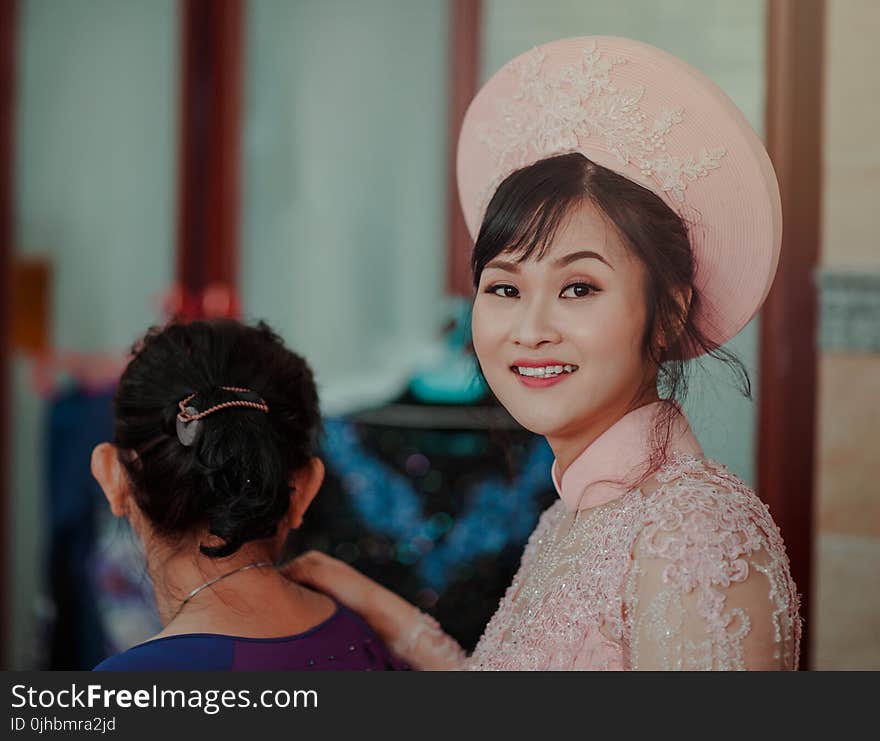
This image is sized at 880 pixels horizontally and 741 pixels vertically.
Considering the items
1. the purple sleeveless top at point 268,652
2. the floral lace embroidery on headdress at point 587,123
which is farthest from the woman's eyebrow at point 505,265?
the purple sleeveless top at point 268,652

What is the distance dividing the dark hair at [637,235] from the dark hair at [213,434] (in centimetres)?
33

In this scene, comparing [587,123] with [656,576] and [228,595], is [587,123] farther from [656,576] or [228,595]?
[228,595]

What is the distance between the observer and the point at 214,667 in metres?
1.10

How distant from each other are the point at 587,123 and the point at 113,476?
0.68 meters

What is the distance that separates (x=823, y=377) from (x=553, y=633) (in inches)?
56.5

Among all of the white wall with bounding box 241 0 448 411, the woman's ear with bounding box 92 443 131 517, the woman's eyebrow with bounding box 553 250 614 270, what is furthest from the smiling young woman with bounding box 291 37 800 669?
the white wall with bounding box 241 0 448 411

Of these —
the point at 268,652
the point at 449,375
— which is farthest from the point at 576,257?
the point at 449,375

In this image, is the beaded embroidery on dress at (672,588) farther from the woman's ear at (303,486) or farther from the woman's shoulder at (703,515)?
the woman's ear at (303,486)

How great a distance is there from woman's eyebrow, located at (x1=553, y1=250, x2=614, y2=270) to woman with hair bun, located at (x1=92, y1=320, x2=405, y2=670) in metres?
0.40

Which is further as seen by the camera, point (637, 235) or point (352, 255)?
point (352, 255)

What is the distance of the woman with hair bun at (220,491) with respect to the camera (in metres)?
1.15

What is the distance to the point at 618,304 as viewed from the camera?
1004 mm

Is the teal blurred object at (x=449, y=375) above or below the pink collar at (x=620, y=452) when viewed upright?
below

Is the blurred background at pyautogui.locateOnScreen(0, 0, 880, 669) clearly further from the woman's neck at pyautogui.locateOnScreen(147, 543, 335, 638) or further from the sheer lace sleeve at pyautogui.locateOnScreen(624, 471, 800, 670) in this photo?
the sheer lace sleeve at pyautogui.locateOnScreen(624, 471, 800, 670)
